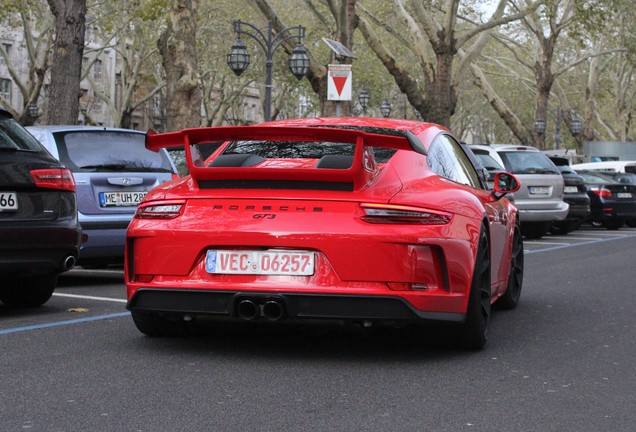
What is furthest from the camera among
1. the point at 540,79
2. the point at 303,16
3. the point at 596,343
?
the point at 303,16

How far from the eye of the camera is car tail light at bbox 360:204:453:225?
643 centimetres

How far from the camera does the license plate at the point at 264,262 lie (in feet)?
21.1

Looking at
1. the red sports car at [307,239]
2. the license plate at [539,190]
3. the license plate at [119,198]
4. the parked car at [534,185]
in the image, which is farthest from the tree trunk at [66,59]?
the red sports car at [307,239]

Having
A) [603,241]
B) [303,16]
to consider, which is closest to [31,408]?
[603,241]

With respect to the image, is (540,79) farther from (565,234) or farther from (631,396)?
(631,396)

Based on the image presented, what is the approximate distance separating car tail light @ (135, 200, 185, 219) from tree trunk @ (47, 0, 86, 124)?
46.3ft

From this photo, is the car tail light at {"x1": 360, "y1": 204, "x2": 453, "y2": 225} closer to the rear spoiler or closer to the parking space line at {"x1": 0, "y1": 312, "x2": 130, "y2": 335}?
the rear spoiler

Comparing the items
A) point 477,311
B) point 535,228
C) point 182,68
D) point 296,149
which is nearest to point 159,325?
point 296,149

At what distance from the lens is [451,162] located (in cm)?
789

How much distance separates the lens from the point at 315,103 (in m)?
74.3

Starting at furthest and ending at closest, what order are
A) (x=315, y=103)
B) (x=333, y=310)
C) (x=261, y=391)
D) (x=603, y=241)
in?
(x=315, y=103) → (x=603, y=241) → (x=333, y=310) → (x=261, y=391)

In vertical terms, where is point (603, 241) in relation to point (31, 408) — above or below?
below

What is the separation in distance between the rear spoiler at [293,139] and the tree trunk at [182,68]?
1739 centimetres

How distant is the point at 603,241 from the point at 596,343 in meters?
14.7
